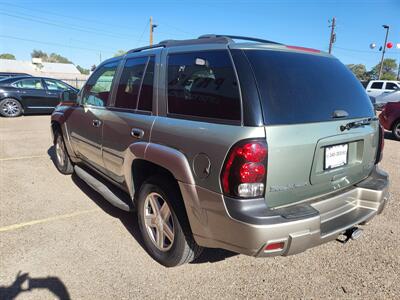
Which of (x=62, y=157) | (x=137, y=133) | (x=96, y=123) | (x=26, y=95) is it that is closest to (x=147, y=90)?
(x=137, y=133)

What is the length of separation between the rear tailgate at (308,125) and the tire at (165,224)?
0.81m

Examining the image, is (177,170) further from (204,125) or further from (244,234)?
(244,234)

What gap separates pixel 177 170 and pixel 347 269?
181 cm

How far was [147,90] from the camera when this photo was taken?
3096mm

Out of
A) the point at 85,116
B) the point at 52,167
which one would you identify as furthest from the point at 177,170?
the point at 52,167

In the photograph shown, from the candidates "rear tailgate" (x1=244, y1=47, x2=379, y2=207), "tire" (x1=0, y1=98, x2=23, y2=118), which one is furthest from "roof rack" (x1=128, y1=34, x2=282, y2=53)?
"tire" (x1=0, y1=98, x2=23, y2=118)

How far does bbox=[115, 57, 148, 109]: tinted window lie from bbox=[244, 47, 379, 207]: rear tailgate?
132 cm

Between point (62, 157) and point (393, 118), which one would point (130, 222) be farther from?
point (393, 118)

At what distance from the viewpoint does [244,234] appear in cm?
213

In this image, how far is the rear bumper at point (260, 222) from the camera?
2.12 meters

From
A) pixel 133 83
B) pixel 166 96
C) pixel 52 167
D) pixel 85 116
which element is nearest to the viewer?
pixel 166 96

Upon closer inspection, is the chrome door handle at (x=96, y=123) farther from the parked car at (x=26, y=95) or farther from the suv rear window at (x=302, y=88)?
the parked car at (x=26, y=95)

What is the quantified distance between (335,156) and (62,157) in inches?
180

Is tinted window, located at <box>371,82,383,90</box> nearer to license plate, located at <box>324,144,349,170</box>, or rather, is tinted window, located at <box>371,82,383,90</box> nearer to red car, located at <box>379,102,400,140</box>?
red car, located at <box>379,102,400,140</box>
